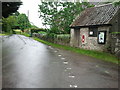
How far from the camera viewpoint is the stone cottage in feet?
44.5

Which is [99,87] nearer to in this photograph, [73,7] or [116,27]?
[116,27]

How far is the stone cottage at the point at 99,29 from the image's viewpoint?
13562mm

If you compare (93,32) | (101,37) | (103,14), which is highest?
(103,14)

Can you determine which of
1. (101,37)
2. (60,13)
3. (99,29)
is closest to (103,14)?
(99,29)

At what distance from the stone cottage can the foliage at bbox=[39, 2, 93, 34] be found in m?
5.36

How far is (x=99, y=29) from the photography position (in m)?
14.6

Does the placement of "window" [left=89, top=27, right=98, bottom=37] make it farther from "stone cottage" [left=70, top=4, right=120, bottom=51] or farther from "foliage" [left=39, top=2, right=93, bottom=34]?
"foliage" [left=39, top=2, right=93, bottom=34]

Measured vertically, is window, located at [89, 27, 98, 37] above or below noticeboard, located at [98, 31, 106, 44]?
above

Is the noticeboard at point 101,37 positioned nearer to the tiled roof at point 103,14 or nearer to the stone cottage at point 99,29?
the stone cottage at point 99,29

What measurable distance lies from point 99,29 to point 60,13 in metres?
12.6

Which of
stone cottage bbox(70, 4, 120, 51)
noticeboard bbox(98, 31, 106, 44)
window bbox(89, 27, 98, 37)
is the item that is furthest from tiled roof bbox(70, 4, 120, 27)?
noticeboard bbox(98, 31, 106, 44)

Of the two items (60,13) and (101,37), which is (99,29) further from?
(60,13)

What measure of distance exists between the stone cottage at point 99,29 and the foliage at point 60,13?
5.36 metres

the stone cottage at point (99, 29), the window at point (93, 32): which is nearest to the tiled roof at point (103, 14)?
the stone cottage at point (99, 29)
